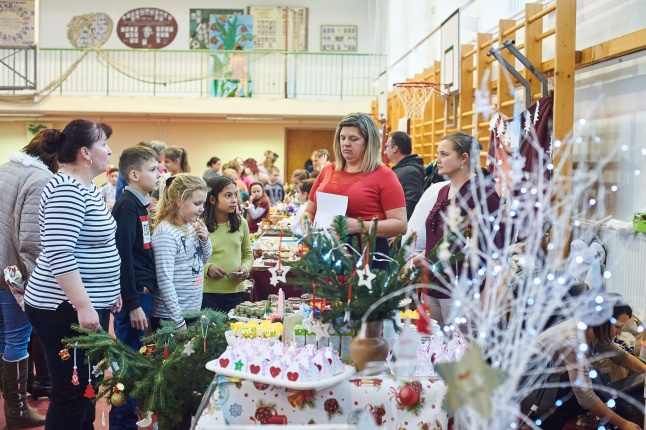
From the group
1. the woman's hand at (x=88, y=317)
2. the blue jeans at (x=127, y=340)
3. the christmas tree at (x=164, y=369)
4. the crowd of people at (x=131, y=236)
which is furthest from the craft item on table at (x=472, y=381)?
the blue jeans at (x=127, y=340)

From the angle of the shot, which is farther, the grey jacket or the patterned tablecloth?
the grey jacket

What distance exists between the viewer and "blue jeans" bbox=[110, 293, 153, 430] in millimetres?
3459

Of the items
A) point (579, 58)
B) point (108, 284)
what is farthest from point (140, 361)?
point (579, 58)

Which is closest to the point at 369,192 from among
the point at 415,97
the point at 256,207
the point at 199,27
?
the point at 256,207

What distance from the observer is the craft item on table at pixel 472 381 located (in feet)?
4.49

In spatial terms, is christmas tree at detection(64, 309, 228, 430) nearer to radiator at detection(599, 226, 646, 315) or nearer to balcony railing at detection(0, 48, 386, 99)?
radiator at detection(599, 226, 646, 315)

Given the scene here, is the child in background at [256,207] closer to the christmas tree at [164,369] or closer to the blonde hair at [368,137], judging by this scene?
the blonde hair at [368,137]

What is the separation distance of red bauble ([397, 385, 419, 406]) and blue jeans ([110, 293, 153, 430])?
1560 mm

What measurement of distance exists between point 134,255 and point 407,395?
162cm

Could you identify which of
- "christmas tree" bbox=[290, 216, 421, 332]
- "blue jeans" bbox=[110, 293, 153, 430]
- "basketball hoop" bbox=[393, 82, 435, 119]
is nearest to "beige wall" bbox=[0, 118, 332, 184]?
"basketball hoop" bbox=[393, 82, 435, 119]

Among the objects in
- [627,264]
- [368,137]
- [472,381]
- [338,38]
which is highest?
[338,38]

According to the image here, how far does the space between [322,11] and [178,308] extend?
15111 mm

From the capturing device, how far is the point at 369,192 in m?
3.44

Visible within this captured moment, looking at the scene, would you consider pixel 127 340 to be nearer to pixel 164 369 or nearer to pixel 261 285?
pixel 164 369
